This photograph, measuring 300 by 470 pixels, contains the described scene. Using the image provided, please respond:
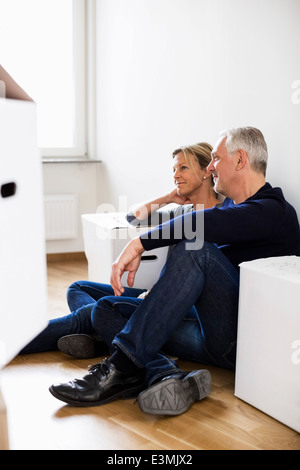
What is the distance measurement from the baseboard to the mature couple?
82.4 inches

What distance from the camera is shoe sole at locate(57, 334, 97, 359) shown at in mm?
2135

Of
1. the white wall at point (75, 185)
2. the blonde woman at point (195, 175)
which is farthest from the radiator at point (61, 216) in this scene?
the blonde woman at point (195, 175)

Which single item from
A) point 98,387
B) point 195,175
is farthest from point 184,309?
point 195,175

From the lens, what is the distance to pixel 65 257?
4.11m

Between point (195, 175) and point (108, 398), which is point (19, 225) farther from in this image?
point (195, 175)

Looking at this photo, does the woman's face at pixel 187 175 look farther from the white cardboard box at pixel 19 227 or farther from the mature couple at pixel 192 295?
the white cardboard box at pixel 19 227

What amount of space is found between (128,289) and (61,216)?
1.81 m

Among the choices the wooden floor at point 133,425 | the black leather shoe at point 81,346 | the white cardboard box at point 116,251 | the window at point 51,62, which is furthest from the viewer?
the window at point 51,62

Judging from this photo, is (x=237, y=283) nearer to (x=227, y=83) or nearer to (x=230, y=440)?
(x=230, y=440)

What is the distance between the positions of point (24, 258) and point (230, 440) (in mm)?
908

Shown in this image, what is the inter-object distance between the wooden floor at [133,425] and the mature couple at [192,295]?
5cm

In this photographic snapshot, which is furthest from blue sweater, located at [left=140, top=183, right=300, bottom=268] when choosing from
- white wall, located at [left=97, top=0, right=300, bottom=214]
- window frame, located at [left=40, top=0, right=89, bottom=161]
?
window frame, located at [left=40, top=0, right=89, bottom=161]

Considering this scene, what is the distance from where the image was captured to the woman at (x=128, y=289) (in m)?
2.16

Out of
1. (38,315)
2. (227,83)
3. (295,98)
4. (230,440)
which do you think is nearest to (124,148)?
(227,83)
